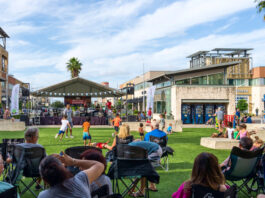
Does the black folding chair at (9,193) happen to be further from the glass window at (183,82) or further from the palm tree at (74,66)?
the palm tree at (74,66)

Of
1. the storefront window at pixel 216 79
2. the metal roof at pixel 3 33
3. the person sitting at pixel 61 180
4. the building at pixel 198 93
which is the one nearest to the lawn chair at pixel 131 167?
the person sitting at pixel 61 180

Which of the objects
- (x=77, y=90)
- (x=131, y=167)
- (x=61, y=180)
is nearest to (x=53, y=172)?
(x=61, y=180)

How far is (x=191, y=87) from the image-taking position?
3016cm

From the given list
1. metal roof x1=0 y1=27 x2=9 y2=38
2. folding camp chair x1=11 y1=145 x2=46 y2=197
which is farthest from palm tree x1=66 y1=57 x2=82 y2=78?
folding camp chair x1=11 y1=145 x2=46 y2=197

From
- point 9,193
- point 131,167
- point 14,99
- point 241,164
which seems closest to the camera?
point 9,193

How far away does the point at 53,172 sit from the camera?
2.18 meters

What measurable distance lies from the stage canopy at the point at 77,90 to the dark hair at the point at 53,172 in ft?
90.1

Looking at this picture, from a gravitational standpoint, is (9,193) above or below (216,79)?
below

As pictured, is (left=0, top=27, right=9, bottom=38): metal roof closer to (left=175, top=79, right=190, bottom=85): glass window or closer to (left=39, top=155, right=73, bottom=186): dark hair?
(left=175, top=79, right=190, bottom=85): glass window

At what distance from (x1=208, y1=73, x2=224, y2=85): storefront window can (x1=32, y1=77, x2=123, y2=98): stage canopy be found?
10156 mm

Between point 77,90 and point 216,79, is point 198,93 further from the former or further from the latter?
point 77,90

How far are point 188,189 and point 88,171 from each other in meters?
1.00

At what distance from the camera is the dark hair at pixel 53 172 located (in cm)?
218

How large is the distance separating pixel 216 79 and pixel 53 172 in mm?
30543
